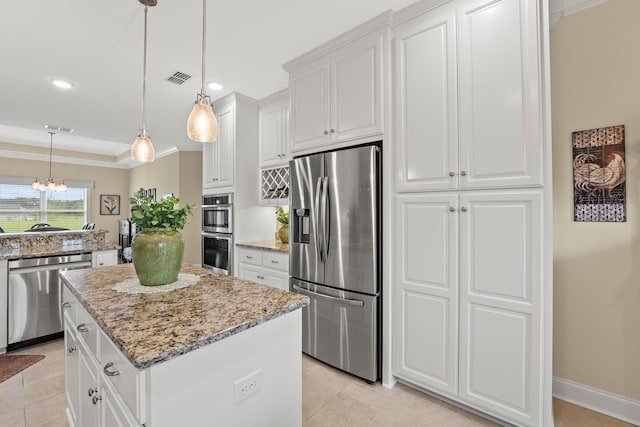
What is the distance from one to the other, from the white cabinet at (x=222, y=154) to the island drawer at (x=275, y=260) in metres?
1.01

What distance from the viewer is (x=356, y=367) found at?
2.25m

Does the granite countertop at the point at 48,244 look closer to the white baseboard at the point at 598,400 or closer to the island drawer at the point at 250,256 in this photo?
the island drawer at the point at 250,256

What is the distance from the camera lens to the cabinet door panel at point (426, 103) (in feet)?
6.14

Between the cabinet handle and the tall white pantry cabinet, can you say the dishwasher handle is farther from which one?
the tall white pantry cabinet

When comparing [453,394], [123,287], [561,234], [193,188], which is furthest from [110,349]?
[193,188]

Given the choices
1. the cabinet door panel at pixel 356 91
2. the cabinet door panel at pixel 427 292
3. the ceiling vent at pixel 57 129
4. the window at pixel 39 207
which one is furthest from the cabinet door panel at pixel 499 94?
the window at pixel 39 207

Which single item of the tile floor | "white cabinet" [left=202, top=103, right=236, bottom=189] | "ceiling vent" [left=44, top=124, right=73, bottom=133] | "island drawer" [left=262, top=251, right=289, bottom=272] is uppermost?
"ceiling vent" [left=44, top=124, right=73, bottom=133]

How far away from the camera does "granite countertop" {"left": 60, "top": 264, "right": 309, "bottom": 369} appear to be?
0.83 metres

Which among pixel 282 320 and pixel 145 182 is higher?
pixel 145 182

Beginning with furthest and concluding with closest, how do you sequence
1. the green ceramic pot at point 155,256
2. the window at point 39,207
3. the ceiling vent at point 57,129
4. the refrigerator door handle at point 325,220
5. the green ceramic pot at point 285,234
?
the window at point 39,207, the ceiling vent at point 57,129, the green ceramic pot at point 285,234, the refrigerator door handle at point 325,220, the green ceramic pot at point 155,256

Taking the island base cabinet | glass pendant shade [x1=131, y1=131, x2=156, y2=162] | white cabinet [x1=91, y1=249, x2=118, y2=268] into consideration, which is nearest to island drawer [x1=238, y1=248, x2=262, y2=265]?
white cabinet [x1=91, y1=249, x2=118, y2=268]

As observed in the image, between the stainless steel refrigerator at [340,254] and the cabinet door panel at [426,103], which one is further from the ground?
the cabinet door panel at [426,103]

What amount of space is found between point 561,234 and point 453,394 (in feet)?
4.33

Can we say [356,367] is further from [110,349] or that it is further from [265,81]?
[265,81]
